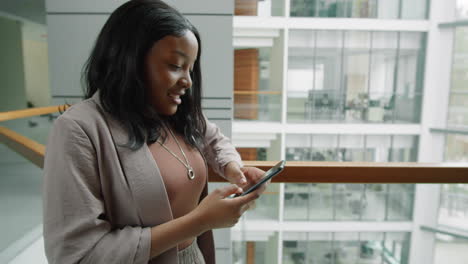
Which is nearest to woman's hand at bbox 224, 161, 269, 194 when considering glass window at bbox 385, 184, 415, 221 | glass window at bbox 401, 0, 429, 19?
glass window at bbox 385, 184, 415, 221

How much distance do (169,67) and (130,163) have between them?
27cm

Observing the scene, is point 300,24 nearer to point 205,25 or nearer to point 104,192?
point 205,25

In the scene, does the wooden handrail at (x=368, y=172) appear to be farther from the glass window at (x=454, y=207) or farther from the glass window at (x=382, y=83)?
the glass window at (x=382, y=83)

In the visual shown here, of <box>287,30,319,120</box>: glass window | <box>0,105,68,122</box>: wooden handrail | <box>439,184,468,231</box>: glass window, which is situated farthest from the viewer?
<box>287,30,319,120</box>: glass window

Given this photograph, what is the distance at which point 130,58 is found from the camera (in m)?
0.80

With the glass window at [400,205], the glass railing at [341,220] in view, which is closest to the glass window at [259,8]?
the glass railing at [341,220]

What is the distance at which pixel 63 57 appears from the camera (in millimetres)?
1754

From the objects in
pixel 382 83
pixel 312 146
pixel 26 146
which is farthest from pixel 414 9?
pixel 26 146

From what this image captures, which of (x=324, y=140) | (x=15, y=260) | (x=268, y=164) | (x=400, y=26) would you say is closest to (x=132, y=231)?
(x=268, y=164)

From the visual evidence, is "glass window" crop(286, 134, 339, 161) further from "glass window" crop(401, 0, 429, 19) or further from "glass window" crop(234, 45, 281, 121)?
"glass window" crop(401, 0, 429, 19)

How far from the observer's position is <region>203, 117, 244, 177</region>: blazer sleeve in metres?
1.13

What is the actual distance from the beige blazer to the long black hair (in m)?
0.03

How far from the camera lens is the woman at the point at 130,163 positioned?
0.71m

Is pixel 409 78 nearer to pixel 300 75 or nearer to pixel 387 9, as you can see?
pixel 387 9
